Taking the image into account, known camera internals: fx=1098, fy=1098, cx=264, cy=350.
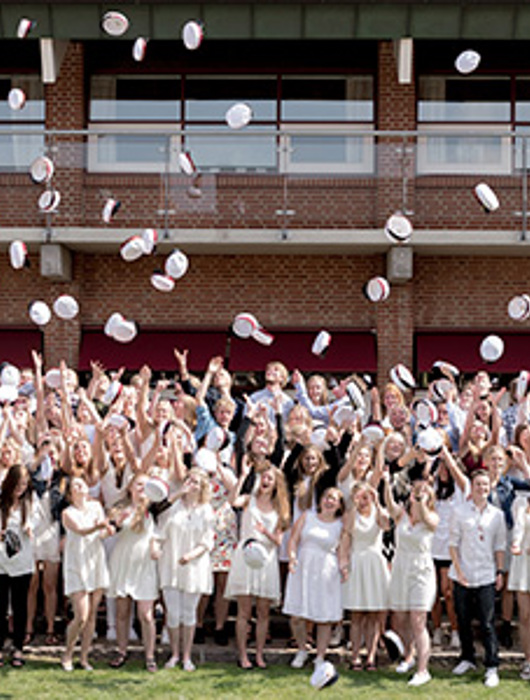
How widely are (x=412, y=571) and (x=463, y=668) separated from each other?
0.96 metres

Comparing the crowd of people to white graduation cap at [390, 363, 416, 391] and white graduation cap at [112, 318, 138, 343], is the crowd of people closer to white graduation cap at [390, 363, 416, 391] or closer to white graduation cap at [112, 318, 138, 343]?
white graduation cap at [112, 318, 138, 343]

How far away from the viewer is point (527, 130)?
18.5 meters

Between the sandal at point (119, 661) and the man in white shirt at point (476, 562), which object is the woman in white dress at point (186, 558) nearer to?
the sandal at point (119, 661)

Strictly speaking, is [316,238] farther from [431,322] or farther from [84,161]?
[84,161]

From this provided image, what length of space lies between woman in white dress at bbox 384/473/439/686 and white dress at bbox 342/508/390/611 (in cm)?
9

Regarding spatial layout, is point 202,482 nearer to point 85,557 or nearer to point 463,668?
point 85,557

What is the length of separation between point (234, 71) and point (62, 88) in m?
2.92

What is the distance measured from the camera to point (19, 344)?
18203mm

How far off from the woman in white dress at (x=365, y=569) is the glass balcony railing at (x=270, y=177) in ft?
27.7

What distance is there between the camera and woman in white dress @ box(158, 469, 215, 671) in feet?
30.7

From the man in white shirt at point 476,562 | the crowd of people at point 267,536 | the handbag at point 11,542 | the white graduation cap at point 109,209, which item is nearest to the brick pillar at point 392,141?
the white graduation cap at point 109,209

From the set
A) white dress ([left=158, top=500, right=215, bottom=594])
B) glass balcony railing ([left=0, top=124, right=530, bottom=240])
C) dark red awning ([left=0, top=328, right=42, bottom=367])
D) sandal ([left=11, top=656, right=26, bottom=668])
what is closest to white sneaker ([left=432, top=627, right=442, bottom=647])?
white dress ([left=158, top=500, right=215, bottom=594])

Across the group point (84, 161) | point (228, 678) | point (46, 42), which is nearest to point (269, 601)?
point (228, 678)

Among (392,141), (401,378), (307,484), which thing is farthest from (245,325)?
(392,141)
